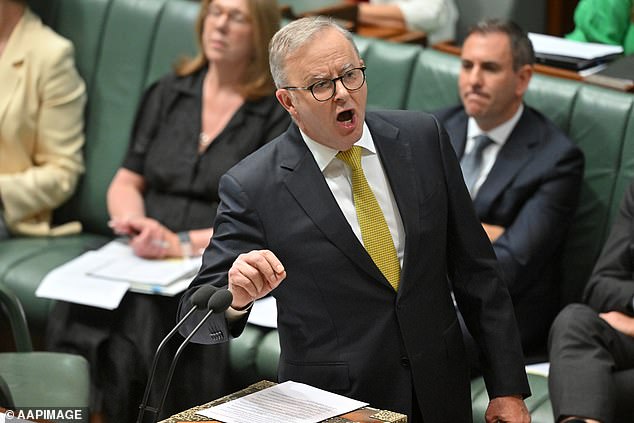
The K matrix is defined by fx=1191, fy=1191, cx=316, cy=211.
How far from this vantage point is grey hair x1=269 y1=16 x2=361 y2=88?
86.2 inches

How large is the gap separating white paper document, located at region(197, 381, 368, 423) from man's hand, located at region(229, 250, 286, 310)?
18 cm

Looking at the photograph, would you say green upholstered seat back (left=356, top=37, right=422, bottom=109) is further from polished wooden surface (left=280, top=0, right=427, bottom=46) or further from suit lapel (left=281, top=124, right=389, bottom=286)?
suit lapel (left=281, top=124, right=389, bottom=286)

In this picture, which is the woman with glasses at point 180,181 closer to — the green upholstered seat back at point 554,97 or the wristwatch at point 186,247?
the wristwatch at point 186,247

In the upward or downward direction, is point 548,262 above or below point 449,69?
below

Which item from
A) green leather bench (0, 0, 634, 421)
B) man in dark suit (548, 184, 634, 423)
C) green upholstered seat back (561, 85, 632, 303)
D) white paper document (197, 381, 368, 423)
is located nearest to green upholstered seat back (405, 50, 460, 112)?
green leather bench (0, 0, 634, 421)

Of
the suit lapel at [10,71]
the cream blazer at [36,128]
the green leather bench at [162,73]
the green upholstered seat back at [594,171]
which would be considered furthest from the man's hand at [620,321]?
the suit lapel at [10,71]

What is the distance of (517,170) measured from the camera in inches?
129

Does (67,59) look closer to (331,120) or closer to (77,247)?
(77,247)

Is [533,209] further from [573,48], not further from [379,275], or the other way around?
[379,275]

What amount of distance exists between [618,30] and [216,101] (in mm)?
1361

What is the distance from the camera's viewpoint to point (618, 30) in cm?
398

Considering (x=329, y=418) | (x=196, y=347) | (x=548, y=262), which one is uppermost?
(x=329, y=418)

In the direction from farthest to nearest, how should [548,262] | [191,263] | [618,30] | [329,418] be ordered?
[618,30]
[191,263]
[548,262]
[329,418]

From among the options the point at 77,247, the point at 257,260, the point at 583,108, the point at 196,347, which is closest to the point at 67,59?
the point at 77,247
